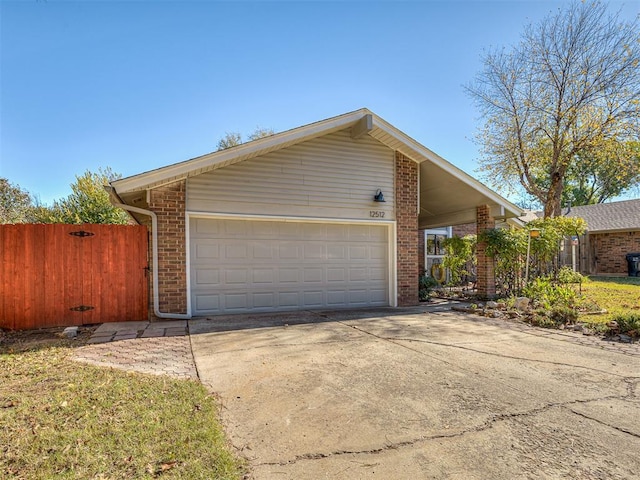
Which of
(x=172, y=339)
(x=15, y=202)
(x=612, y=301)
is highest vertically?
(x=15, y=202)

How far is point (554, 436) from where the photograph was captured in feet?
8.66

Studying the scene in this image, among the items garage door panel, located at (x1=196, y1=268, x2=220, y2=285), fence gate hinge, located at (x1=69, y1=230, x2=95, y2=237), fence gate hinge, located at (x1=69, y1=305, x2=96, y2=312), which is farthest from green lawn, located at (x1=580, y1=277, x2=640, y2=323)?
fence gate hinge, located at (x1=69, y1=230, x2=95, y2=237)

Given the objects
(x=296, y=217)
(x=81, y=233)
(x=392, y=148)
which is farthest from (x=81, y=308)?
(x=392, y=148)

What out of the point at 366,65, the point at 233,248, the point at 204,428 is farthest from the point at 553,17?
the point at 204,428

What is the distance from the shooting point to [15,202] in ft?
77.8

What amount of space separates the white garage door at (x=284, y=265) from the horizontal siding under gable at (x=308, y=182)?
1.22 feet

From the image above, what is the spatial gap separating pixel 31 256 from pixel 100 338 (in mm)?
2495

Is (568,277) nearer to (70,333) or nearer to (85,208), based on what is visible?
(70,333)

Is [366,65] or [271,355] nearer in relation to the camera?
[271,355]

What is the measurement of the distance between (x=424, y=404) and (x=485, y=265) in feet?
25.9

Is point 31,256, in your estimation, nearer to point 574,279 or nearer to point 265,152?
point 265,152

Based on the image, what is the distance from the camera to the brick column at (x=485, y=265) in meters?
9.98

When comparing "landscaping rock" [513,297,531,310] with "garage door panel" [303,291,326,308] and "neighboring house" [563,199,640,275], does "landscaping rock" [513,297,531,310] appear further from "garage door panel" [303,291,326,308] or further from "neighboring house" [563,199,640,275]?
"neighboring house" [563,199,640,275]

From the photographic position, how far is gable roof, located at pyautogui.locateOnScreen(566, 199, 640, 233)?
727 inches
